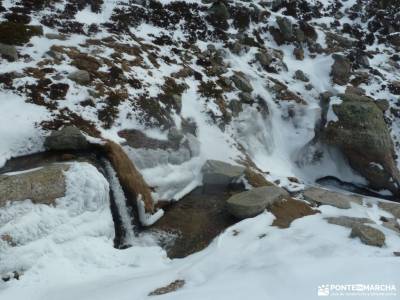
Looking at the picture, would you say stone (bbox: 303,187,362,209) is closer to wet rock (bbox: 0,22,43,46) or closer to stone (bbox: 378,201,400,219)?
stone (bbox: 378,201,400,219)

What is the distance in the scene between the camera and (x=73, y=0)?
85.6 ft

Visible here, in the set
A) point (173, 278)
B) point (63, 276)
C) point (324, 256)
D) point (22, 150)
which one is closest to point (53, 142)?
point (22, 150)

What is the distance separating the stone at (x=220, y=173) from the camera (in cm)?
1757

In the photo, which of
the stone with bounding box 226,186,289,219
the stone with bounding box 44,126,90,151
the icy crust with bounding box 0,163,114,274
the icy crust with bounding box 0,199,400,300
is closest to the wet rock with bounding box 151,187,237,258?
the stone with bounding box 226,186,289,219

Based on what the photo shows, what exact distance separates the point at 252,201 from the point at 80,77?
30.0ft

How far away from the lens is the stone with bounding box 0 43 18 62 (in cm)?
1797

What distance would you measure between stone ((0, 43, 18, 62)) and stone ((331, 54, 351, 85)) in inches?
814

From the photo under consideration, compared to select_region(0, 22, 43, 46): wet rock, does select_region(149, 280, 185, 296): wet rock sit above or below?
below

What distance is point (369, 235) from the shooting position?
39.2 feet

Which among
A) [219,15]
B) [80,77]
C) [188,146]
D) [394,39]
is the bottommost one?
[188,146]

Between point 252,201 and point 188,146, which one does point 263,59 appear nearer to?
point 188,146

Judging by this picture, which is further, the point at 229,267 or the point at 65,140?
the point at 65,140

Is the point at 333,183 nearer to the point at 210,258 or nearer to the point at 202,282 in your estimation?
the point at 210,258

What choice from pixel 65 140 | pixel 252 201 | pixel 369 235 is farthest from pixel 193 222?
pixel 369 235
